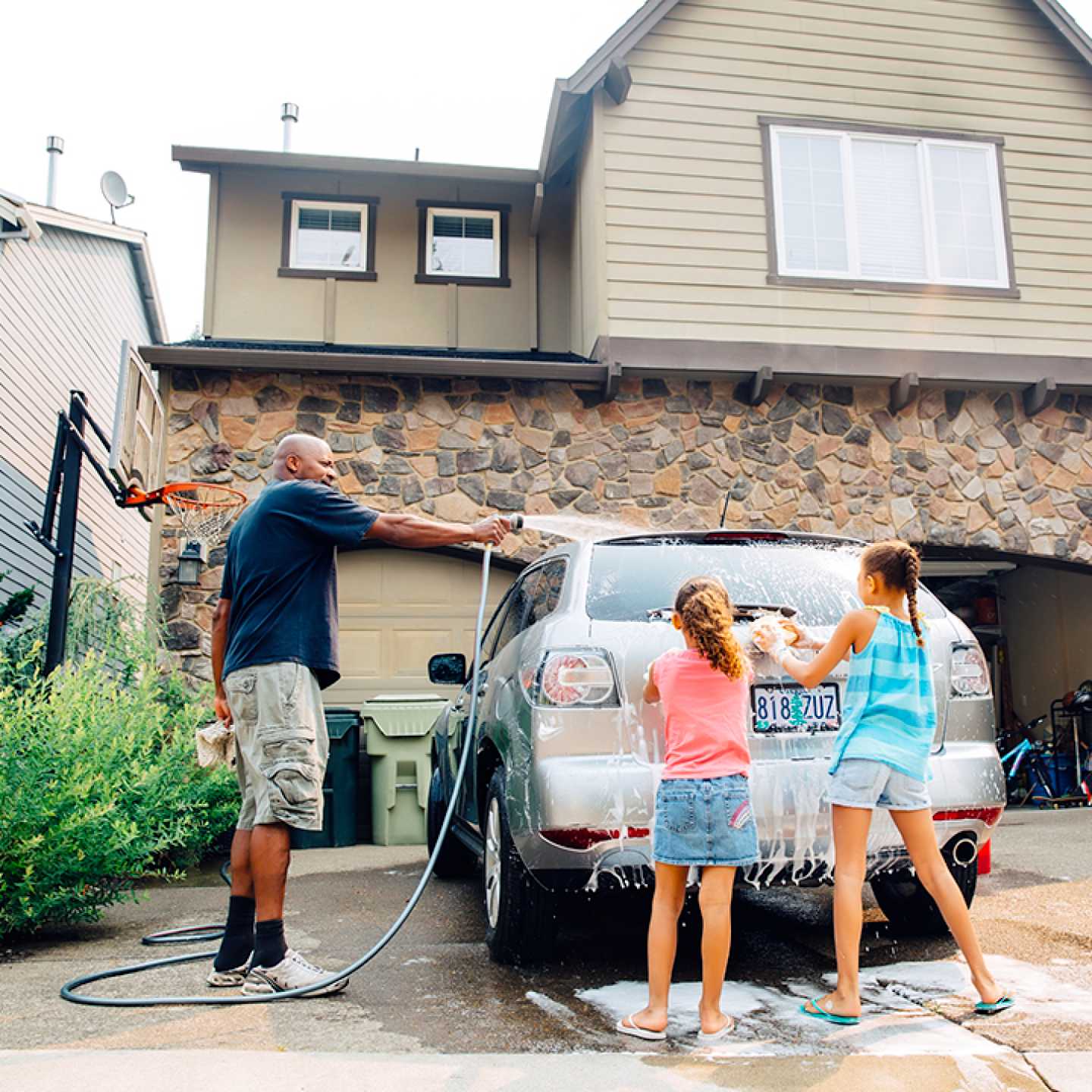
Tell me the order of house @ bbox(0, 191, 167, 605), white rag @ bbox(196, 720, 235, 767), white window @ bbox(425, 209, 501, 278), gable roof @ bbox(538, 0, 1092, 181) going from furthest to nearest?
1. house @ bbox(0, 191, 167, 605)
2. white window @ bbox(425, 209, 501, 278)
3. gable roof @ bbox(538, 0, 1092, 181)
4. white rag @ bbox(196, 720, 235, 767)

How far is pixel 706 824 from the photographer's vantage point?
10.0 ft

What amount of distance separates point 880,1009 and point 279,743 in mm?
2112

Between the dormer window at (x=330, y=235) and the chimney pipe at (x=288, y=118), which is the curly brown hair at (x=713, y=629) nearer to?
the dormer window at (x=330, y=235)

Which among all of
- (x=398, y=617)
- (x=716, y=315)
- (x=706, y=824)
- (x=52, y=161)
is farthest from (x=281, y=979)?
(x=52, y=161)

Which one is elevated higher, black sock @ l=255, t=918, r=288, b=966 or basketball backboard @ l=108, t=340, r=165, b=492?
basketball backboard @ l=108, t=340, r=165, b=492

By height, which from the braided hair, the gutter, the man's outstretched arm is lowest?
the braided hair

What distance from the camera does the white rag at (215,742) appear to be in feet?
13.0

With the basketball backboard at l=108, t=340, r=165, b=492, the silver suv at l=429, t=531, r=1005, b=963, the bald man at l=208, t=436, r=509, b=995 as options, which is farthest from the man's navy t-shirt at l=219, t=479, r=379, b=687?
the basketball backboard at l=108, t=340, r=165, b=492

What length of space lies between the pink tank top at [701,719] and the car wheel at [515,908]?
2.66 feet

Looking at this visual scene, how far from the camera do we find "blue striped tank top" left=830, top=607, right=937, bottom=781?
322 cm

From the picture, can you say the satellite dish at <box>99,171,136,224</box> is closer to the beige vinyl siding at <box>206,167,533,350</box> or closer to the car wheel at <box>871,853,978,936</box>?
the beige vinyl siding at <box>206,167,533,350</box>

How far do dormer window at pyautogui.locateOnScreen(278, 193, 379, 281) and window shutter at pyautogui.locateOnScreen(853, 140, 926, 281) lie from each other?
503 cm

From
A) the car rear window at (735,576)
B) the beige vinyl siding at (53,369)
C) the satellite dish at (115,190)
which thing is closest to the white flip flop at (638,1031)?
the car rear window at (735,576)

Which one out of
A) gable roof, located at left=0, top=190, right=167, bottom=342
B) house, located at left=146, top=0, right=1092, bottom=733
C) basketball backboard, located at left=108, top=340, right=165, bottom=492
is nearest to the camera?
basketball backboard, located at left=108, top=340, right=165, bottom=492
